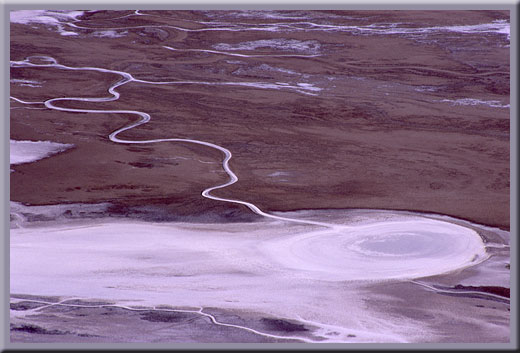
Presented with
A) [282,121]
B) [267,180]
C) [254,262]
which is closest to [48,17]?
[282,121]

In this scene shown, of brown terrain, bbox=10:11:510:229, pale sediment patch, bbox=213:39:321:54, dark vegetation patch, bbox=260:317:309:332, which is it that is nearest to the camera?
dark vegetation patch, bbox=260:317:309:332

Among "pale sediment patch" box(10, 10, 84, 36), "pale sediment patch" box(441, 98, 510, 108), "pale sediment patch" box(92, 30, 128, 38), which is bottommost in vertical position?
"pale sediment patch" box(441, 98, 510, 108)

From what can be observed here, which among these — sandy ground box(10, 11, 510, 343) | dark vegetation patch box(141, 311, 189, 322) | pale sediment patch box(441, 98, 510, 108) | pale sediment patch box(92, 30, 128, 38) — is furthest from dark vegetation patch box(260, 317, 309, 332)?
pale sediment patch box(92, 30, 128, 38)

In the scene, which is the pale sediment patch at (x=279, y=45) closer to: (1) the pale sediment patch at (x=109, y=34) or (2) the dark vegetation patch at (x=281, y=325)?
(1) the pale sediment patch at (x=109, y=34)

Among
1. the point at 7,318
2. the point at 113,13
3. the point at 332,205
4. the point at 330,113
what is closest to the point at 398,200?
the point at 332,205

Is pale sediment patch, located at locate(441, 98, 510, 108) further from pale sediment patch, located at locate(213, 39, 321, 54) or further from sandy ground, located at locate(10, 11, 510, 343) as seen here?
pale sediment patch, located at locate(213, 39, 321, 54)

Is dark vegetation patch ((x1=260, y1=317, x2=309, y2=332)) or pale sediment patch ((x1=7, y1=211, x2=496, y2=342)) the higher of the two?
pale sediment patch ((x1=7, y1=211, x2=496, y2=342))

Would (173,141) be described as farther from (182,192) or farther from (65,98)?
(65,98)

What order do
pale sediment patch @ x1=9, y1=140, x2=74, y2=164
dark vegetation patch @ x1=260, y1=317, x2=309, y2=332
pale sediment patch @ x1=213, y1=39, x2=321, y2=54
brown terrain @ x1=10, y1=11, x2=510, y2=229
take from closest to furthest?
dark vegetation patch @ x1=260, y1=317, x2=309, y2=332
brown terrain @ x1=10, y1=11, x2=510, y2=229
pale sediment patch @ x1=9, y1=140, x2=74, y2=164
pale sediment patch @ x1=213, y1=39, x2=321, y2=54
